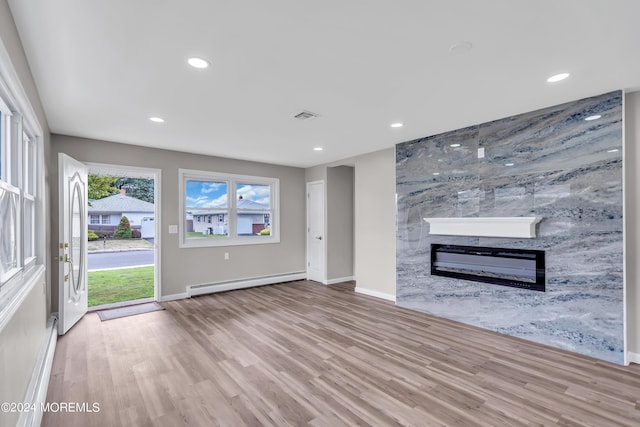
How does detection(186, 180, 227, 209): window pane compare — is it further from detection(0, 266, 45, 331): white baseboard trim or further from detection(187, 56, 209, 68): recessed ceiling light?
detection(187, 56, 209, 68): recessed ceiling light

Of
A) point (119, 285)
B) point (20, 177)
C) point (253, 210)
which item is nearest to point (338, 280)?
point (253, 210)

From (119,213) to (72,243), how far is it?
6.77 metres

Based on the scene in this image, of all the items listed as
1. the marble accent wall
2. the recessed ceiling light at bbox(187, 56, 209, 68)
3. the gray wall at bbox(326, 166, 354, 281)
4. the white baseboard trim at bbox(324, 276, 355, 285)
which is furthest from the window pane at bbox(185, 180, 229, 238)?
the marble accent wall

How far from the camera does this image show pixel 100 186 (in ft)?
29.1

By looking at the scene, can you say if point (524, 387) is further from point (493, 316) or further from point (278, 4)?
point (278, 4)

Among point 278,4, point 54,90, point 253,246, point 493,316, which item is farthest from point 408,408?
point 253,246

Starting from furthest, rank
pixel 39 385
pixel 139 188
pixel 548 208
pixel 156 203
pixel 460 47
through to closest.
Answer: pixel 139 188 < pixel 156 203 < pixel 548 208 < pixel 39 385 < pixel 460 47

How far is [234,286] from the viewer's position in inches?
226

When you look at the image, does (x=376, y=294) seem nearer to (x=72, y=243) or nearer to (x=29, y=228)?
(x=72, y=243)

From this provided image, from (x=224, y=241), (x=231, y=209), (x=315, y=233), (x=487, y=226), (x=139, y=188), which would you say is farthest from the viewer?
(x=139, y=188)

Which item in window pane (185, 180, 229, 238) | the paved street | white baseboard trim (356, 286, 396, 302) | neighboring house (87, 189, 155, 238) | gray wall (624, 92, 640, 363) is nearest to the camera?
gray wall (624, 92, 640, 363)

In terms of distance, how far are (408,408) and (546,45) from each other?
8.59ft

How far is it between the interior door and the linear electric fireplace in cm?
451

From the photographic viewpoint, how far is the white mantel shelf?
3326 millimetres
